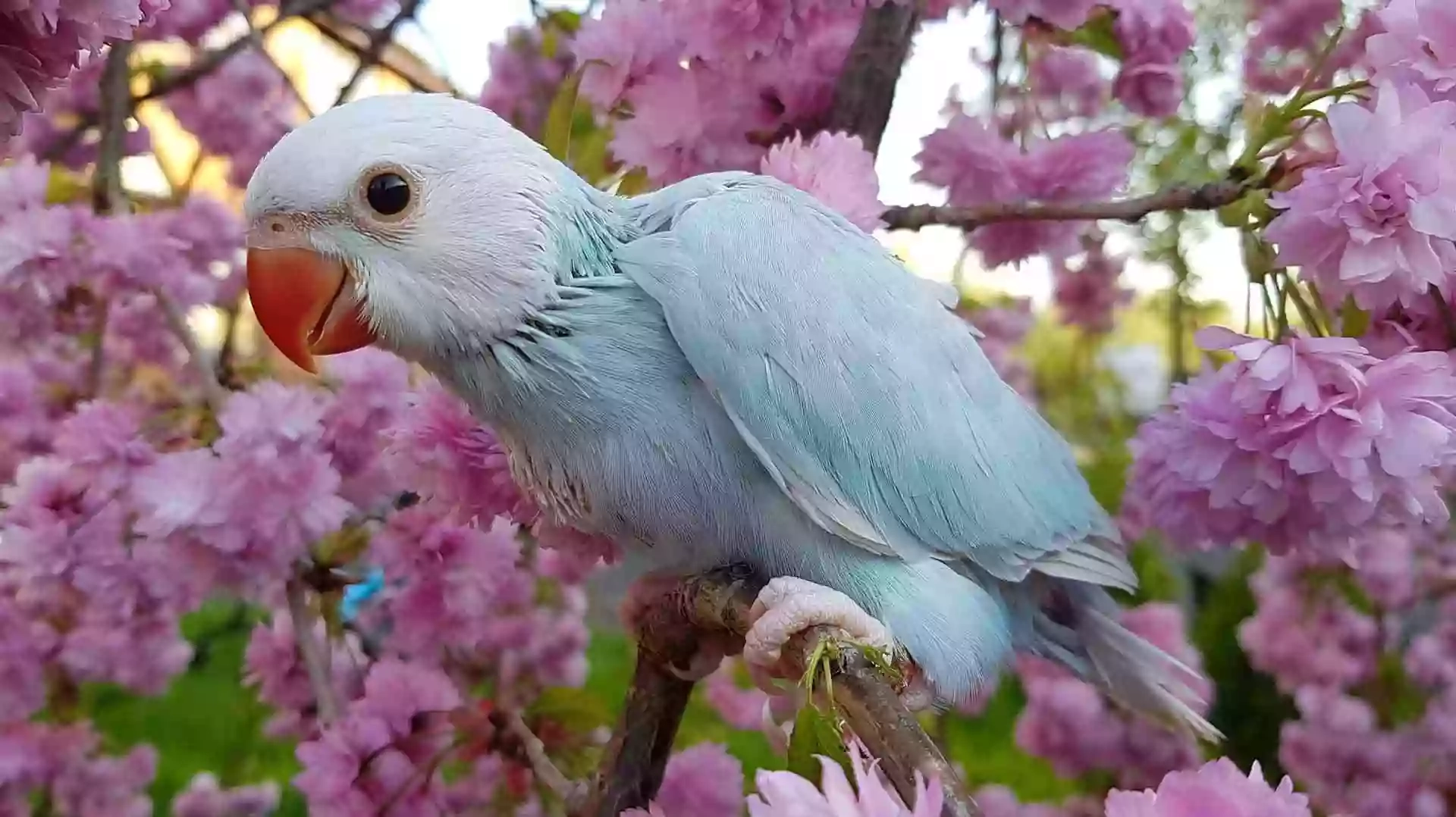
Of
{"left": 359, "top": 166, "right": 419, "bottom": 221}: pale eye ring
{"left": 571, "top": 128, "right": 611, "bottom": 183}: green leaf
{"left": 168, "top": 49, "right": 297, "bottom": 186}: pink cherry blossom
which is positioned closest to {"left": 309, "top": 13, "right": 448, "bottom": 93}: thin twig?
{"left": 168, "top": 49, "right": 297, "bottom": 186}: pink cherry blossom

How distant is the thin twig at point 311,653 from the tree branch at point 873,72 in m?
0.45

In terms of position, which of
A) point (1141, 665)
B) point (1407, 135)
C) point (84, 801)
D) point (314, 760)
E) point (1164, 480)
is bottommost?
point (84, 801)

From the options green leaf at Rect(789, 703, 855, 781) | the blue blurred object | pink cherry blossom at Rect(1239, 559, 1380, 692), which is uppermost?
A: green leaf at Rect(789, 703, 855, 781)

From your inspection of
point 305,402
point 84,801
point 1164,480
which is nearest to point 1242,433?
point 1164,480

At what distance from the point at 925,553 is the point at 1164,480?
0.17 metres

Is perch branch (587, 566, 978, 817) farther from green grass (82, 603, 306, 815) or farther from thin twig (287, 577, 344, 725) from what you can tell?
green grass (82, 603, 306, 815)

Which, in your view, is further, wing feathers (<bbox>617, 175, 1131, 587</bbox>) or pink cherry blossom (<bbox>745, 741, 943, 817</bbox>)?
wing feathers (<bbox>617, 175, 1131, 587</bbox>)

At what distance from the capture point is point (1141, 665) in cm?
65

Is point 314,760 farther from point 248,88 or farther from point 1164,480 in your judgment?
point 248,88

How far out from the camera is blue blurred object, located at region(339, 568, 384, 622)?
2.43 feet

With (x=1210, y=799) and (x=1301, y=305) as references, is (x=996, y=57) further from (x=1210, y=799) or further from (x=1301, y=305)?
(x=1210, y=799)

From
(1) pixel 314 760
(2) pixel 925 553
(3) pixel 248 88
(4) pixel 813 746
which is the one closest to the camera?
(4) pixel 813 746

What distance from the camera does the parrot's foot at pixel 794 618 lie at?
0.42 m

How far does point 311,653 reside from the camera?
0.63 metres
